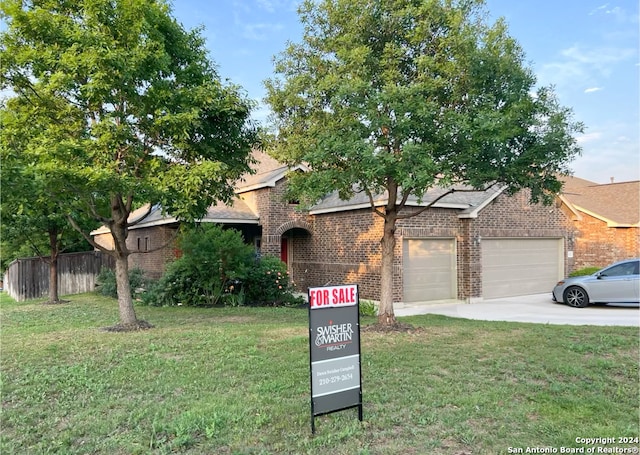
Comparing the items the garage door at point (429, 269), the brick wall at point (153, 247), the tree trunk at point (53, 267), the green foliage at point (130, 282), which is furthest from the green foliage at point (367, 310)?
the tree trunk at point (53, 267)

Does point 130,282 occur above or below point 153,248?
below

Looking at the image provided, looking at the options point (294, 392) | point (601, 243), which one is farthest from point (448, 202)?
point (294, 392)

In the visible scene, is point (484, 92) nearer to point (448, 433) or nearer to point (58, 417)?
point (448, 433)

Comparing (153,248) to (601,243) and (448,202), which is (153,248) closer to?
(448,202)

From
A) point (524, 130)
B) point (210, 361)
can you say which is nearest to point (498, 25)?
point (524, 130)

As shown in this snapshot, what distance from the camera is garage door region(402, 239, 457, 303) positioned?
45.0 feet

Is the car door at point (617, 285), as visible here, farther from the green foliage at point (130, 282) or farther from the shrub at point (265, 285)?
the green foliage at point (130, 282)

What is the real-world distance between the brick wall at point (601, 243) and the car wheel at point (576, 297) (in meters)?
5.07

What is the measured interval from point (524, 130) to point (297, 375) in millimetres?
5452

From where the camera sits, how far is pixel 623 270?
12.6 m

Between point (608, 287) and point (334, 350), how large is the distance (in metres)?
11.3

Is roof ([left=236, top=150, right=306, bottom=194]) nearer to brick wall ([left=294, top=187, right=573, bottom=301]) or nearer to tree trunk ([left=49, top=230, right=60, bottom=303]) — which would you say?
brick wall ([left=294, top=187, right=573, bottom=301])

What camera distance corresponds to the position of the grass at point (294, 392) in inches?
158

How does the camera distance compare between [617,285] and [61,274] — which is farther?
[61,274]
